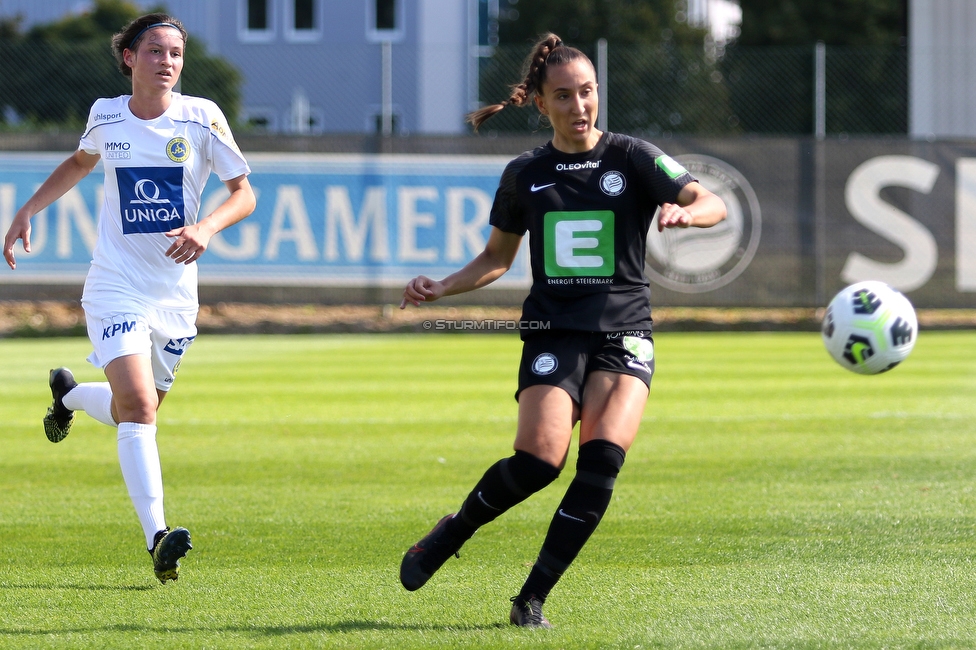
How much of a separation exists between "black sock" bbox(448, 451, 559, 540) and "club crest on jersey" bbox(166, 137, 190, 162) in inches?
79.0

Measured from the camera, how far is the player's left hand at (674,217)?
13.2 ft

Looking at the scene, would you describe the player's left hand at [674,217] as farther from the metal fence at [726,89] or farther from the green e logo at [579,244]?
the metal fence at [726,89]

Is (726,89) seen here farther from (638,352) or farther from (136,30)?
(638,352)

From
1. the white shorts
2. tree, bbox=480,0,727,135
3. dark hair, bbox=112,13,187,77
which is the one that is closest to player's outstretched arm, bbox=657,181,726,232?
the white shorts

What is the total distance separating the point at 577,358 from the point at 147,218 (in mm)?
2034

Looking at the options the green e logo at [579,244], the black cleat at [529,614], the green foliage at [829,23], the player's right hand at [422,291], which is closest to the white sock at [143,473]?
the player's right hand at [422,291]

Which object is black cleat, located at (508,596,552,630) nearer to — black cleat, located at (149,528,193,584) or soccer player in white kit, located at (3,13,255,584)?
black cleat, located at (149,528,193,584)

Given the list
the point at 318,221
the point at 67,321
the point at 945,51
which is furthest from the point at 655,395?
the point at 945,51

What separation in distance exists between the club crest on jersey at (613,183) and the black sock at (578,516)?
36.6 inches

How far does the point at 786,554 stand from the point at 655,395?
5746 mm

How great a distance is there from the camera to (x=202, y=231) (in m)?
4.79

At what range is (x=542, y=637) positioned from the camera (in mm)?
3975

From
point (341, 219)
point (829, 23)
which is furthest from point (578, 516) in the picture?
point (829, 23)

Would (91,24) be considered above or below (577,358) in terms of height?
above
